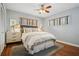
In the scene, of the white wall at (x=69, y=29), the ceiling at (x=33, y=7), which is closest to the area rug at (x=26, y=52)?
the white wall at (x=69, y=29)

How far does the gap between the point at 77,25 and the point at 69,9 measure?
0.31 meters

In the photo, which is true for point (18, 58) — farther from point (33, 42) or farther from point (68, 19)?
point (68, 19)

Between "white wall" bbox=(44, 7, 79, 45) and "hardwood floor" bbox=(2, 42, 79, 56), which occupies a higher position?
"white wall" bbox=(44, 7, 79, 45)

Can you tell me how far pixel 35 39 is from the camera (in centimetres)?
126

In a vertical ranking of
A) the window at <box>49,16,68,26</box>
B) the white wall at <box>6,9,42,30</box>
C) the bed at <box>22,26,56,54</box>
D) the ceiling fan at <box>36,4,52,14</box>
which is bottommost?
the bed at <box>22,26,56,54</box>

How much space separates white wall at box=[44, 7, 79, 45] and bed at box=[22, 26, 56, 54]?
12 cm

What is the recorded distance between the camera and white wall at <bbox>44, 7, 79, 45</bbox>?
1.23 metres

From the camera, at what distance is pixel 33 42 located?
1275 millimetres

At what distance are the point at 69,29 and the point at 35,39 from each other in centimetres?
64

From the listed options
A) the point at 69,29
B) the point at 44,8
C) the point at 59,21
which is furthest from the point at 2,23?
the point at 69,29

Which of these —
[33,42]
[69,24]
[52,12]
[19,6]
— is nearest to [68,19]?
[69,24]

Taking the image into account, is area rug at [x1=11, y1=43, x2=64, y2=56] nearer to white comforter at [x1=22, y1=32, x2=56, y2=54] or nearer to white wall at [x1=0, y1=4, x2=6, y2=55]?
white comforter at [x1=22, y1=32, x2=56, y2=54]

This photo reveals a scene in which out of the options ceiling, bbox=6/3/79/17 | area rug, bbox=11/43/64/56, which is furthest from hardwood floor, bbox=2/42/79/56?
ceiling, bbox=6/3/79/17

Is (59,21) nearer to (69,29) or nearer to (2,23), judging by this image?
(69,29)
